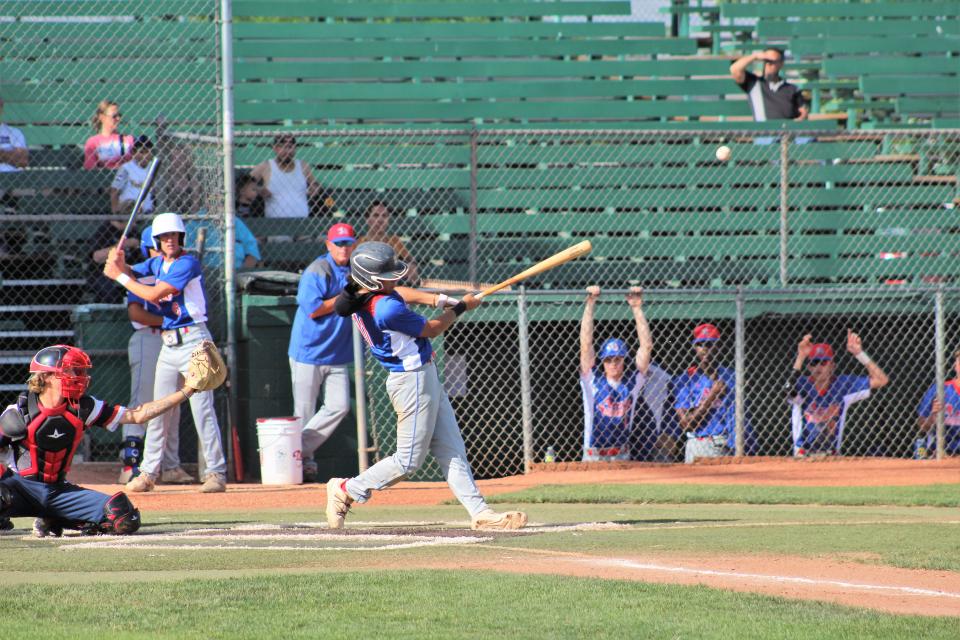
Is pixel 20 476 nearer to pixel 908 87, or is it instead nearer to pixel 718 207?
pixel 718 207

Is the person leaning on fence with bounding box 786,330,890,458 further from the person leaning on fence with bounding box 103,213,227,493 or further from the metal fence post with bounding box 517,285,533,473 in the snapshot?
the person leaning on fence with bounding box 103,213,227,493

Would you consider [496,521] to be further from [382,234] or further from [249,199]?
[249,199]

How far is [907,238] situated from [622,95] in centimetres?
385

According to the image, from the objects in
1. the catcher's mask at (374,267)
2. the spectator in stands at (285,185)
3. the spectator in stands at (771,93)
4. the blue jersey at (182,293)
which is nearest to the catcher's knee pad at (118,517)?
the catcher's mask at (374,267)

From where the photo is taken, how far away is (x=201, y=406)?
11250 millimetres

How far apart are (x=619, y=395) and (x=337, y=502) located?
16.9ft

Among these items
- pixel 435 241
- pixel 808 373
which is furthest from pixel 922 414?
pixel 435 241

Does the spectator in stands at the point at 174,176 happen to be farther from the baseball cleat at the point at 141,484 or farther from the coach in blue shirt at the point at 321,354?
the baseball cleat at the point at 141,484

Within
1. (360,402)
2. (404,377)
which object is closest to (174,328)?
(360,402)

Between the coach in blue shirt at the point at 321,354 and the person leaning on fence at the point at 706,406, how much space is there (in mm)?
3332

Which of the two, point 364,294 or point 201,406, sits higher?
point 364,294

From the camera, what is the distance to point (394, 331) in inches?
313

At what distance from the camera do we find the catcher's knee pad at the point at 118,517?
7.91m

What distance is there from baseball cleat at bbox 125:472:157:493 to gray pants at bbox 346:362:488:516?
11.4 feet
